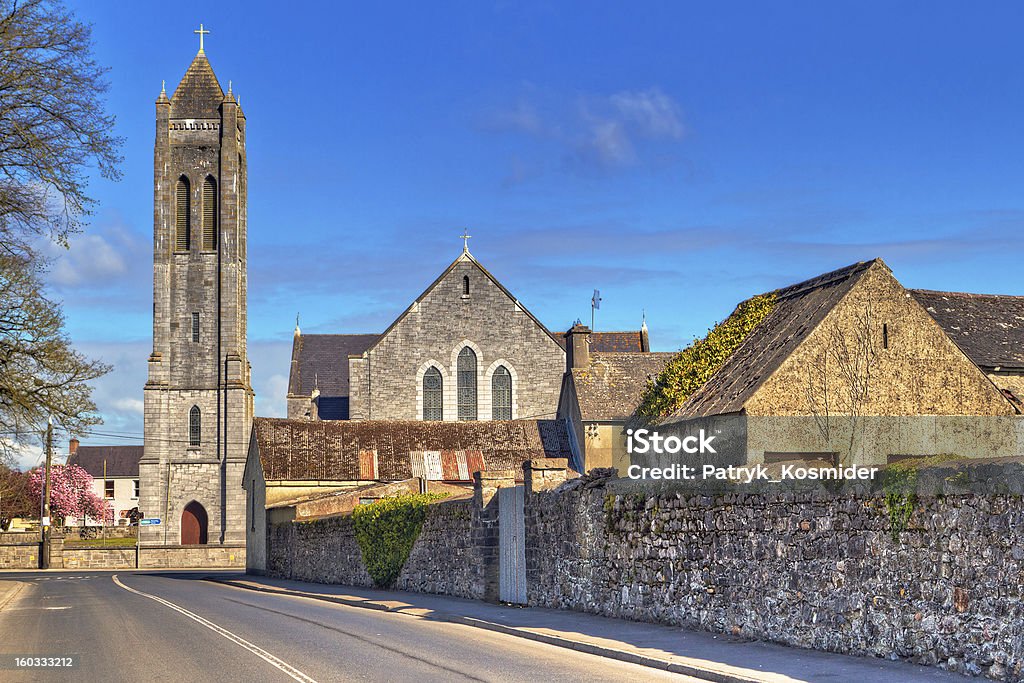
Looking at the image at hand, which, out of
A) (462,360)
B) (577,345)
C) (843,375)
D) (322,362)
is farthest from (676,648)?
(322,362)

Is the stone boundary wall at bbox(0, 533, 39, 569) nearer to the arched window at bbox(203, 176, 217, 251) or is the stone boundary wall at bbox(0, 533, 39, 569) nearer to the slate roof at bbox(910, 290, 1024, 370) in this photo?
the arched window at bbox(203, 176, 217, 251)

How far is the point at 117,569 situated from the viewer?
60094 millimetres

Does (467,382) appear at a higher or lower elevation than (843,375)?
higher

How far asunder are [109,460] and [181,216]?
188ft

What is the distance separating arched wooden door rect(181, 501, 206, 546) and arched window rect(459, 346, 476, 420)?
16.0m

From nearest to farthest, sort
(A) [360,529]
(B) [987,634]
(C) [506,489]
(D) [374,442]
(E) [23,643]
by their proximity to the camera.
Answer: (B) [987,634]
(E) [23,643]
(C) [506,489]
(A) [360,529]
(D) [374,442]

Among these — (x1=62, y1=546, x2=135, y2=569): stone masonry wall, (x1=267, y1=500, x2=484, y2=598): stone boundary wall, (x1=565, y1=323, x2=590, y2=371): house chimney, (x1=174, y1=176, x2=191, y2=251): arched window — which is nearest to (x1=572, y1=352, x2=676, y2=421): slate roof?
(x1=565, y1=323, x2=590, y2=371): house chimney

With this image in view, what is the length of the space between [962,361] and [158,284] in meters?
50.9

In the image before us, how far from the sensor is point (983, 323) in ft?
109

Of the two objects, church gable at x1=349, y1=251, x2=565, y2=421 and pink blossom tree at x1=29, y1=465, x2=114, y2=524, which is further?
pink blossom tree at x1=29, y1=465, x2=114, y2=524

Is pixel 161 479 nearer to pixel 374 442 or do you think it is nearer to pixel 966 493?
pixel 374 442

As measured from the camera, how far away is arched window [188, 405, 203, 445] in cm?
6594

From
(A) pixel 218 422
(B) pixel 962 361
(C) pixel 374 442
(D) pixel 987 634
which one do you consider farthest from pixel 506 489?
(A) pixel 218 422

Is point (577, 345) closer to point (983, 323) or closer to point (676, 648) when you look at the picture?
point (983, 323)
